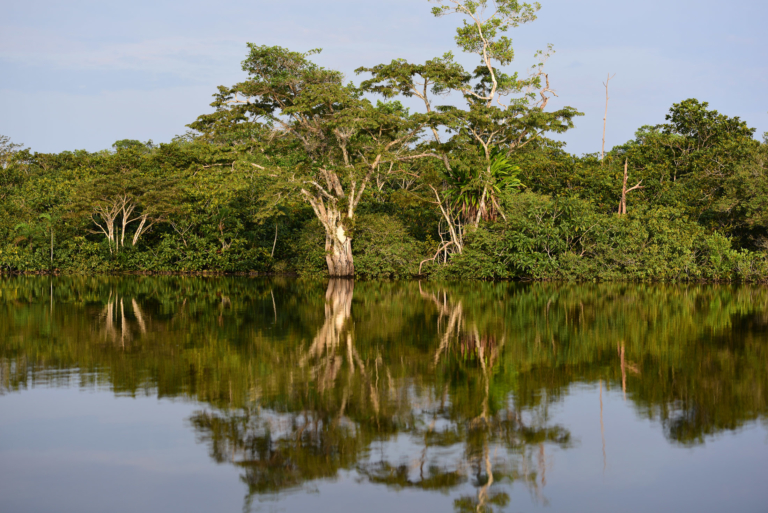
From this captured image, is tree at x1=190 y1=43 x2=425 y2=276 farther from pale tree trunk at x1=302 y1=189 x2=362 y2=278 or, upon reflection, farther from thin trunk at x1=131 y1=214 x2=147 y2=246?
thin trunk at x1=131 y1=214 x2=147 y2=246

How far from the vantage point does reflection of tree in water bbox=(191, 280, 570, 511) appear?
4730 millimetres

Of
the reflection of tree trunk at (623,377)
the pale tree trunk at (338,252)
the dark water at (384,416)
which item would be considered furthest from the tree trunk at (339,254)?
the reflection of tree trunk at (623,377)

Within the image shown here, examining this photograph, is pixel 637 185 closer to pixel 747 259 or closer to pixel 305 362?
pixel 747 259

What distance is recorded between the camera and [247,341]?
10531mm

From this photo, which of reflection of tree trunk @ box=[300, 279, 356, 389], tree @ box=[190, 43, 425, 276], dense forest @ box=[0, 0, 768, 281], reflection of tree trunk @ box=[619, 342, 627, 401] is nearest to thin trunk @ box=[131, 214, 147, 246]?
dense forest @ box=[0, 0, 768, 281]

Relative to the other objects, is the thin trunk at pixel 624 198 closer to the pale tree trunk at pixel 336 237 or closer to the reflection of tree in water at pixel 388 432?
the pale tree trunk at pixel 336 237

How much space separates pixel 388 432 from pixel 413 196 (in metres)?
22.3

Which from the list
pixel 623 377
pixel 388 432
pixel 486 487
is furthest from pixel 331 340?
pixel 486 487

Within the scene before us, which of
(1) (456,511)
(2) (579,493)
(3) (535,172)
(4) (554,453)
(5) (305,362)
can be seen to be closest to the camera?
(1) (456,511)

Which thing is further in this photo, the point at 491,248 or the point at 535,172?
the point at 535,172

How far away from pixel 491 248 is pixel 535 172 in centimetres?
683

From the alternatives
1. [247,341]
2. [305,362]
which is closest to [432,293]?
[247,341]

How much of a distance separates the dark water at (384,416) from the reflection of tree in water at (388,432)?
0.02m

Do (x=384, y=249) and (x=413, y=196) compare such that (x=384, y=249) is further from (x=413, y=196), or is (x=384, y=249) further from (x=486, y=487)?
(x=486, y=487)
